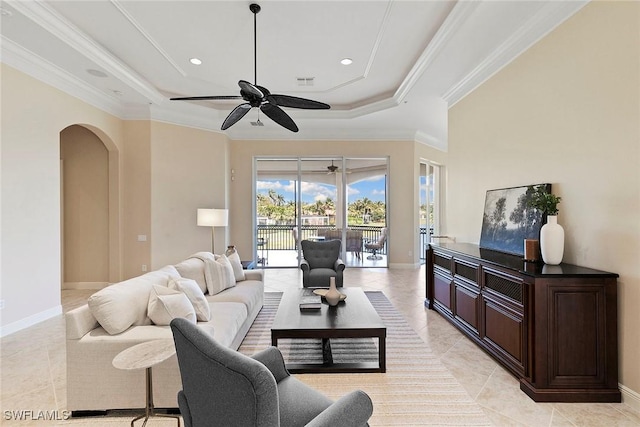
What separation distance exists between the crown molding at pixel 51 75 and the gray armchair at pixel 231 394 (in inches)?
179

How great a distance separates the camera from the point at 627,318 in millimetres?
2275

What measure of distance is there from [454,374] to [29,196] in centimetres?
530

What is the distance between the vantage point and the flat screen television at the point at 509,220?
3.14 meters

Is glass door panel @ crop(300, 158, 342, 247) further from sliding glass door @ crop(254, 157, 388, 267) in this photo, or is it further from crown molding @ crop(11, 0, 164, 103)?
crown molding @ crop(11, 0, 164, 103)

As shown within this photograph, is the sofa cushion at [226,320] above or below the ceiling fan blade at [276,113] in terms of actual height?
below

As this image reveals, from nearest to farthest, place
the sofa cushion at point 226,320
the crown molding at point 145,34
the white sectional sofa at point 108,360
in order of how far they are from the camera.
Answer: the white sectional sofa at point 108,360, the sofa cushion at point 226,320, the crown molding at point 145,34

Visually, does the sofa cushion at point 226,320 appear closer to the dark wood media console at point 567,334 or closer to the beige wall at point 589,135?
the dark wood media console at point 567,334

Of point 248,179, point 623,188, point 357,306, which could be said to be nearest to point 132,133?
point 248,179

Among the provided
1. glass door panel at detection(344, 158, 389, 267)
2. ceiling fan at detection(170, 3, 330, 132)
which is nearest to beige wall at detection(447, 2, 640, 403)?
ceiling fan at detection(170, 3, 330, 132)

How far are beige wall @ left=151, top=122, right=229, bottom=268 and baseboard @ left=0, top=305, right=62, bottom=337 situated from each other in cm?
171

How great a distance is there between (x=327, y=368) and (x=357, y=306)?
70 cm

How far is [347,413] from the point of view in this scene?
1.25m

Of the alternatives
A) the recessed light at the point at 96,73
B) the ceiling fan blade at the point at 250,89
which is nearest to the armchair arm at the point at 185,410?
the ceiling fan blade at the point at 250,89

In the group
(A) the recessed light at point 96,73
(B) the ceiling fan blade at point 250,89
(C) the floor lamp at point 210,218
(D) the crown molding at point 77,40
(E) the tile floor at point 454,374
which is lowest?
(E) the tile floor at point 454,374
